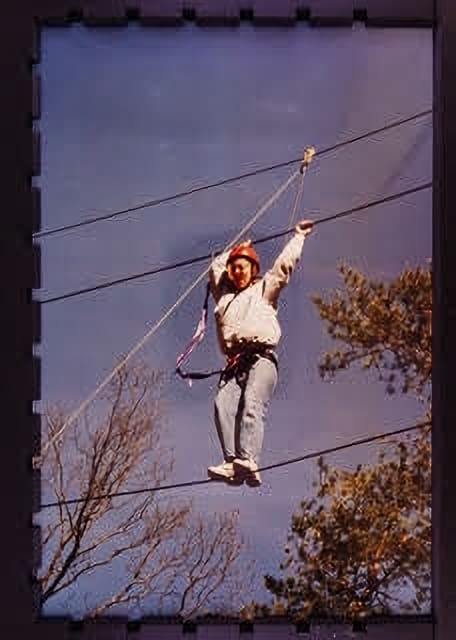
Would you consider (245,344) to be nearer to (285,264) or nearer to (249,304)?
(249,304)

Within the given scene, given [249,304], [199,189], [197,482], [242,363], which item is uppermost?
[199,189]

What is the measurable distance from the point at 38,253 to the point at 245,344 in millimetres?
547

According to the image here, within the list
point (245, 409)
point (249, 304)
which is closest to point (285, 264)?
point (249, 304)

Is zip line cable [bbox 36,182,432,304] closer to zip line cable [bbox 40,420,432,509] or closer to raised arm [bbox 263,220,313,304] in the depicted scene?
raised arm [bbox 263,220,313,304]

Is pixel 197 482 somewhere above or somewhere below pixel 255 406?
below

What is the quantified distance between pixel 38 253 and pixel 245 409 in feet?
2.06

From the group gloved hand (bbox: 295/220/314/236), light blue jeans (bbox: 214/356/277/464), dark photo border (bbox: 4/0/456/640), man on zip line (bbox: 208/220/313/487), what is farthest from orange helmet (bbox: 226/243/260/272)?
dark photo border (bbox: 4/0/456/640)

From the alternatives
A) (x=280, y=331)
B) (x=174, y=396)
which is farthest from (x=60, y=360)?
(x=280, y=331)

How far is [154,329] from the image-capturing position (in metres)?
2.95

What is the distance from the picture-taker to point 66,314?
2.95 metres

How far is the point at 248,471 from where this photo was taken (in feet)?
9.65

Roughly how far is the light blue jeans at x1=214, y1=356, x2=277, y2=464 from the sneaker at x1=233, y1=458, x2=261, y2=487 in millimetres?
12

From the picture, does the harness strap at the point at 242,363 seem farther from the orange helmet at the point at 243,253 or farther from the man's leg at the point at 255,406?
the orange helmet at the point at 243,253

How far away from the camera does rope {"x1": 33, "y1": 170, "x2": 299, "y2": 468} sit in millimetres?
2934
